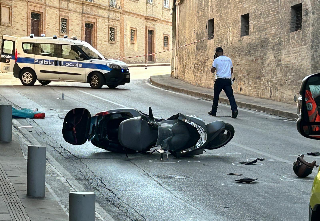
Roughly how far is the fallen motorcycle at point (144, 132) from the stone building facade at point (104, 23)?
3209 centimetres

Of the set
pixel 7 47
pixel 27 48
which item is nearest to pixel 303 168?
pixel 27 48

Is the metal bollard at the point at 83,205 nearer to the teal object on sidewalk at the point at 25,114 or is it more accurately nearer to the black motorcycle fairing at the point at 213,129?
the black motorcycle fairing at the point at 213,129

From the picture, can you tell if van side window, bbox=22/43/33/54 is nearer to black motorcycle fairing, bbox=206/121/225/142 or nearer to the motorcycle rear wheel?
the motorcycle rear wheel

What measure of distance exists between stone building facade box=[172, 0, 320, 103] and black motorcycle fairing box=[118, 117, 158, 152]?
1093cm

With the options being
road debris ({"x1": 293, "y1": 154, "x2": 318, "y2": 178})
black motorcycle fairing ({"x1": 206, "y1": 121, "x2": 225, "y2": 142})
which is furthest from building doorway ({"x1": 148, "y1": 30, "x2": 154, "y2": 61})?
road debris ({"x1": 293, "y1": 154, "x2": 318, "y2": 178})

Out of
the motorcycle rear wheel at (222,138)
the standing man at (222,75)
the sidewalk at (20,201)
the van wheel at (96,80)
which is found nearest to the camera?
the sidewalk at (20,201)

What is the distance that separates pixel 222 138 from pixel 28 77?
61.9 ft

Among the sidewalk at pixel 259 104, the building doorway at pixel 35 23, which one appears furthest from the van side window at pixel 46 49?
the building doorway at pixel 35 23

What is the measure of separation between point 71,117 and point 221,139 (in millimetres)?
2320

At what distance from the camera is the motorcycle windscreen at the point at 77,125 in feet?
36.2

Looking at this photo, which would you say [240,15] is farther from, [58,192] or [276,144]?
[58,192]

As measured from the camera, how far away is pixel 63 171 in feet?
30.7

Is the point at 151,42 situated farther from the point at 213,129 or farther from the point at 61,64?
the point at 213,129

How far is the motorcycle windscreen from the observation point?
11039 mm
